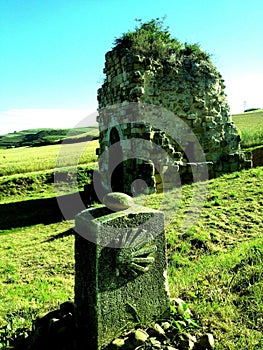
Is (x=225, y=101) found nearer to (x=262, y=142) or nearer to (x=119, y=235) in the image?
(x=262, y=142)

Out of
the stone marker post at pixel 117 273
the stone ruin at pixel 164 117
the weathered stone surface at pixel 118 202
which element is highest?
the stone ruin at pixel 164 117

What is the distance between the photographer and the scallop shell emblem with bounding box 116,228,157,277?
311 centimetres

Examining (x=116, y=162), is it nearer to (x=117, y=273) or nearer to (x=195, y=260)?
(x=195, y=260)

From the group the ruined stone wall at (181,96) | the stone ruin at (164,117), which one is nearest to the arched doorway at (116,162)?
the stone ruin at (164,117)

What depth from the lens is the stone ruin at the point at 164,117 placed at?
10148 mm

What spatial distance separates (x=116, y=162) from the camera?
470 inches

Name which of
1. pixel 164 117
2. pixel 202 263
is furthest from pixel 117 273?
pixel 164 117

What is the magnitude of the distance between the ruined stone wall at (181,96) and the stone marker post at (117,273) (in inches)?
254

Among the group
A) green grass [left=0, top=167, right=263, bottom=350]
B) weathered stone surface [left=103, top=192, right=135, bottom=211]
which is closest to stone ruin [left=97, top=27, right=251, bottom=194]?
green grass [left=0, top=167, right=263, bottom=350]

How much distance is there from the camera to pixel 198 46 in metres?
12.3

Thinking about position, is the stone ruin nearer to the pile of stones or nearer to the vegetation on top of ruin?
the vegetation on top of ruin

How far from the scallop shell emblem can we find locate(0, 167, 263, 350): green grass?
822 mm

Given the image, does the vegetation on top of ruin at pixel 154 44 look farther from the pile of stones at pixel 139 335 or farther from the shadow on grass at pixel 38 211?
the pile of stones at pixel 139 335

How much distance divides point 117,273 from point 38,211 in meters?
10.4
